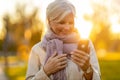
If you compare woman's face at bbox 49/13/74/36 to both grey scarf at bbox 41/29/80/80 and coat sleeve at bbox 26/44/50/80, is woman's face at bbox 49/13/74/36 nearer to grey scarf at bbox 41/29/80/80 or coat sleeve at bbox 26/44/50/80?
grey scarf at bbox 41/29/80/80

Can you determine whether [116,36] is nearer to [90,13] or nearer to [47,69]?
[90,13]

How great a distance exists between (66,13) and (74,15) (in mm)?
75

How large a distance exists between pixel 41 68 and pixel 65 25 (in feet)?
1.37

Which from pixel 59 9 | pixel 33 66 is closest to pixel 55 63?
pixel 33 66

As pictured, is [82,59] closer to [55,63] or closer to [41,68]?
[55,63]

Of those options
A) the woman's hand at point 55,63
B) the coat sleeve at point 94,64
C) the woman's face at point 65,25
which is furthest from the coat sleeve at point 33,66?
the coat sleeve at point 94,64

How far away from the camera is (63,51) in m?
3.81

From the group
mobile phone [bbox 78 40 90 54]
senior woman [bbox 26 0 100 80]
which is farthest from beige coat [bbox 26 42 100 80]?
mobile phone [bbox 78 40 90 54]

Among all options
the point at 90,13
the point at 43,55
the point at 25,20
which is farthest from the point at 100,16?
the point at 43,55

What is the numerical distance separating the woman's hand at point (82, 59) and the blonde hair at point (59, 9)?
0.31 meters

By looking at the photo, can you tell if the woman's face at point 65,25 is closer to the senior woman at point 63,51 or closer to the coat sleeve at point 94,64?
the senior woman at point 63,51

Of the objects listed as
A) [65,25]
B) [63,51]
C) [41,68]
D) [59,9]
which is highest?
[59,9]

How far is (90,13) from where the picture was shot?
191 ft

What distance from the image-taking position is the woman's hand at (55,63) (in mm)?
3751
